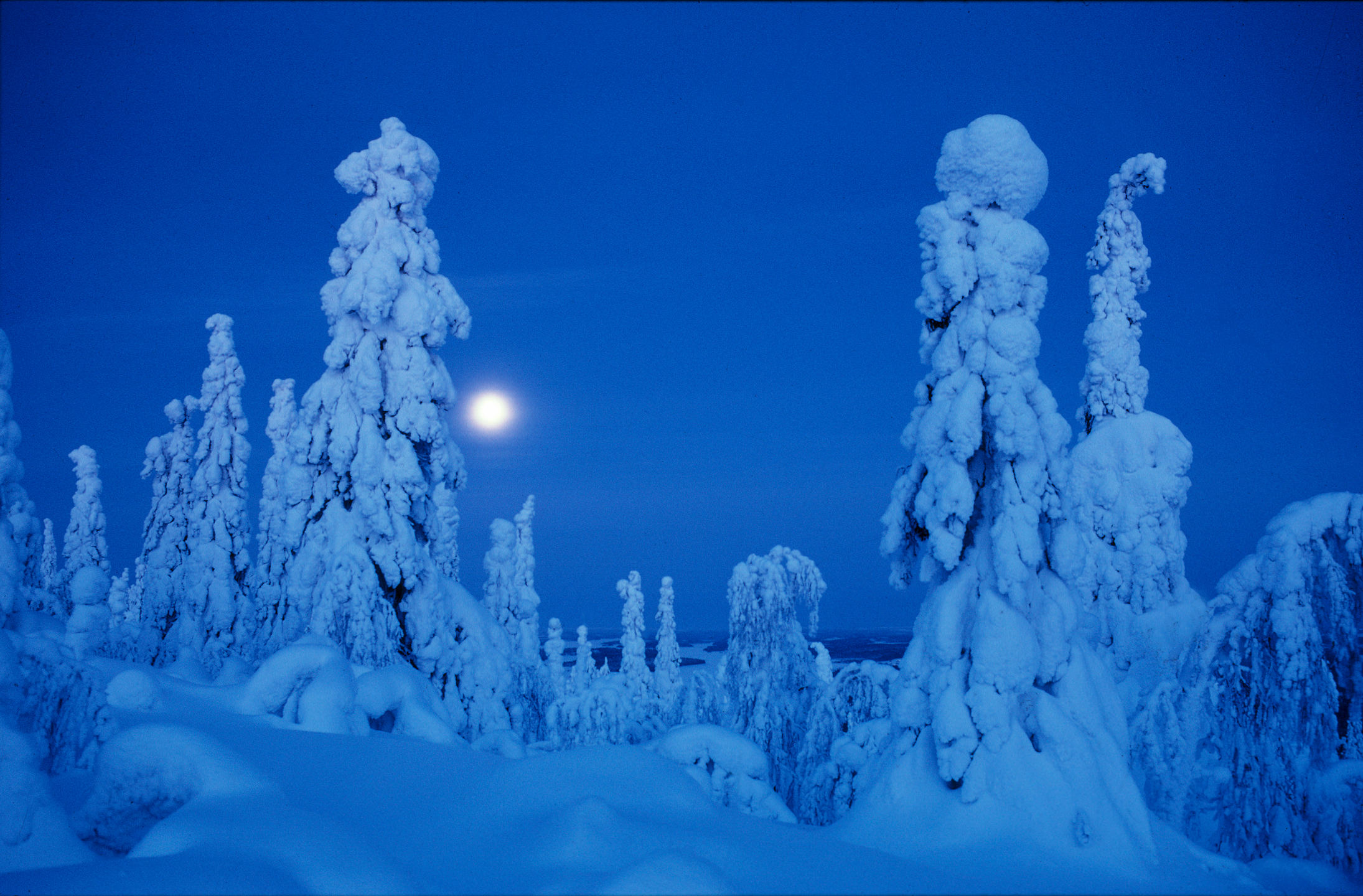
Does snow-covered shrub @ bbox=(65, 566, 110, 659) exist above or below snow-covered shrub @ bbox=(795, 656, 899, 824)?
above

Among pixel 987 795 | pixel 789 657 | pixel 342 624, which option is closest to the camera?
pixel 987 795

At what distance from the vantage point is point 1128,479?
19.2 metres

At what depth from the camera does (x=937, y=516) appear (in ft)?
33.3

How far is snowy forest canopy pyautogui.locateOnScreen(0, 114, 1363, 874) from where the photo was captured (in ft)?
30.2

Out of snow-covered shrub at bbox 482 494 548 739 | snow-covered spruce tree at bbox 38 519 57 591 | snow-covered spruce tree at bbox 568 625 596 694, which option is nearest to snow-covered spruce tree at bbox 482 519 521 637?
snow-covered shrub at bbox 482 494 548 739

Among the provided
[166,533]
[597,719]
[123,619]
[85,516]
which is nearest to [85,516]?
[85,516]

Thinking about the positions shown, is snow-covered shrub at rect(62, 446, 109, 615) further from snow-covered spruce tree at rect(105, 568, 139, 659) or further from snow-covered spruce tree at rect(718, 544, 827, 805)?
snow-covered spruce tree at rect(718, 544, 827, 805)

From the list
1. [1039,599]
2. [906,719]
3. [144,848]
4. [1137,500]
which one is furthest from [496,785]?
[1137,500]

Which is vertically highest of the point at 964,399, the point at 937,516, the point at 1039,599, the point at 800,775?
the point at 964,399

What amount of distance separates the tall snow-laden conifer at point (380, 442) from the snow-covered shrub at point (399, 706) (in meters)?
2.48

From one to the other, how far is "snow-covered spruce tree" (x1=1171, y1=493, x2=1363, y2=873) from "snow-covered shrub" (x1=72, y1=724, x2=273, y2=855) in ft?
44.2

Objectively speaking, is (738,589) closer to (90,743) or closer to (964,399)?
(964,399)

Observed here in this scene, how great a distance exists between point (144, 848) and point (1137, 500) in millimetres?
19184

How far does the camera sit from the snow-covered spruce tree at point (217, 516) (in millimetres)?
24984
